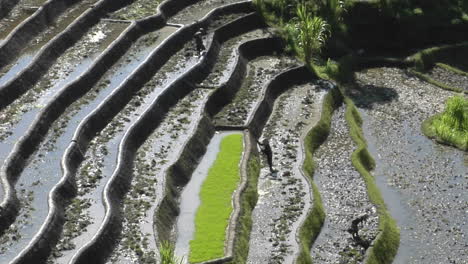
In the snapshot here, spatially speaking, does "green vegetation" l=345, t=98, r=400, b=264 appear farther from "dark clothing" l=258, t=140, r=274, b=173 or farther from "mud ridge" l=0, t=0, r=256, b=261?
"mud ridge" l=0, t=0, r=256, b=261

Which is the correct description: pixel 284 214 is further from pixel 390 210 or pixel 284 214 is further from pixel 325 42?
pixel 325 42

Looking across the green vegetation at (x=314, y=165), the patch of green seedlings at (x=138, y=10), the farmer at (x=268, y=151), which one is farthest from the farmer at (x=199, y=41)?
the farmer at (x=268, y=151)

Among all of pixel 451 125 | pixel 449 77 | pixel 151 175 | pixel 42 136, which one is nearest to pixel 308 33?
pixel 449 77

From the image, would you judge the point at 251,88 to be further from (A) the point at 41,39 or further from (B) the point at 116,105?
(A) the point at 41,39

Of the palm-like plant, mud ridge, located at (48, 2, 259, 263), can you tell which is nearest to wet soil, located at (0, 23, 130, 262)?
mud ridge, located at (48, 2, 259, 263)

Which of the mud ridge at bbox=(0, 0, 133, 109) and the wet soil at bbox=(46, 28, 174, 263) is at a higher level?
the mud ridge at bbox=(0, 0, 133, 109)

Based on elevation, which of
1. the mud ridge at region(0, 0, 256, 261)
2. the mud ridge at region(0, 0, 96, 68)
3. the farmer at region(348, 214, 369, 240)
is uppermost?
the mud ridge at region(0, 0, 96, 68)

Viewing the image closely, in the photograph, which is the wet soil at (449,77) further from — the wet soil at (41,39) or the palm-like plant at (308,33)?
the wet soil at (41,39)
